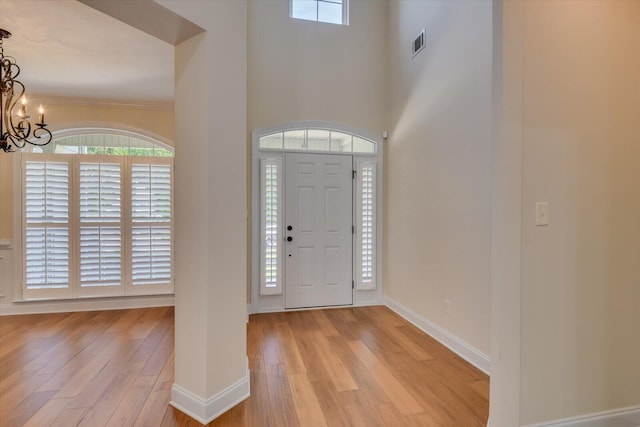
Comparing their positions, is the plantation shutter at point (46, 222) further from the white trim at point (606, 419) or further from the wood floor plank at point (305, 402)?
the white trim at point (606, 419)

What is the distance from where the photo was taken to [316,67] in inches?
165

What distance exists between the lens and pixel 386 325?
11.9 feet

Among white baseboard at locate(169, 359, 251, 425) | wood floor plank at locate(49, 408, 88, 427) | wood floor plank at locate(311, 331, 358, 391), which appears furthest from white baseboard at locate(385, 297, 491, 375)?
wood floor plank at locate(49, 408, 88, 427)

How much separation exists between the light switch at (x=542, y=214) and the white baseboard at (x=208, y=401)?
2109 mm

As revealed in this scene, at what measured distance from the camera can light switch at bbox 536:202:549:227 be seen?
172 centimetres

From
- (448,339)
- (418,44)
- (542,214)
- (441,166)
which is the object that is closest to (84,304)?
(448,339)

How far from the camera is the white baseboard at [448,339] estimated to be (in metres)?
2.59

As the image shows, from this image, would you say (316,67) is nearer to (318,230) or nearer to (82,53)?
(318,230)

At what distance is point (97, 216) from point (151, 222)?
2.13 ft

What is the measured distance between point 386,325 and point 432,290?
2.32 ft

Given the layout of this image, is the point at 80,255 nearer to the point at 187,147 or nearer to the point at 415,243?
the point at 187,147

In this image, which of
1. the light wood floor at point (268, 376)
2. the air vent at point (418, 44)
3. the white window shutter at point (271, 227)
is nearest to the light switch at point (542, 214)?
the light wood floor at point (268, 376)

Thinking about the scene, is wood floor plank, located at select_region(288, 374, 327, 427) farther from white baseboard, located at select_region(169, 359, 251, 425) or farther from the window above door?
the window above door

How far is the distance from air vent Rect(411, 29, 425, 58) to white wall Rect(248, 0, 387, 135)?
2.47 feet
